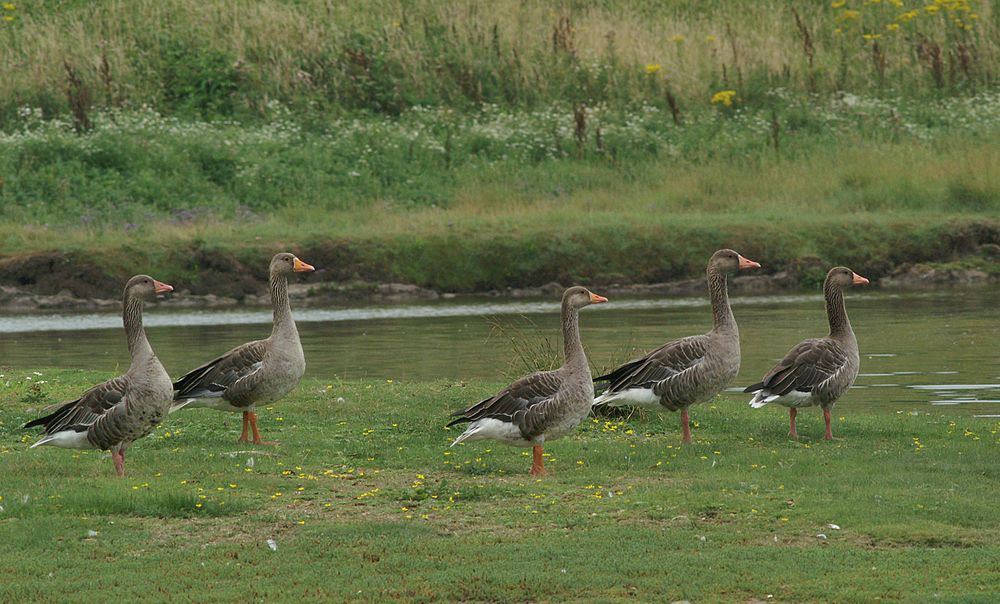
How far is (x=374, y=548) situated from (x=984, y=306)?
877 inches

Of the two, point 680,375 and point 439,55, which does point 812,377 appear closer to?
point 680,375

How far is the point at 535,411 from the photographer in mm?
13219

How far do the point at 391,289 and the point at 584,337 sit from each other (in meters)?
8.49

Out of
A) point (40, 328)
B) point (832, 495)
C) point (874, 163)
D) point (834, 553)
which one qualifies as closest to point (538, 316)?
point (40, 328)

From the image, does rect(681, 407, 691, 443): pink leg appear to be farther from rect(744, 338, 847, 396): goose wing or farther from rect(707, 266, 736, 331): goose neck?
rect(707, 266, 736, 331): goose neck

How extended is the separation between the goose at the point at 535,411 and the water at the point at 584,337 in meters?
4.91

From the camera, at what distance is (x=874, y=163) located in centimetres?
3875

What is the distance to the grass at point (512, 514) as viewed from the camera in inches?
379

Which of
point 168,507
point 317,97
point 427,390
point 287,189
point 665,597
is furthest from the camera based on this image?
point 317,97

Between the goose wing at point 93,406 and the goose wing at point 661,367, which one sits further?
the goose wing at point 661,367

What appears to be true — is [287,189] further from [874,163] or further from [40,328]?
[874,163]

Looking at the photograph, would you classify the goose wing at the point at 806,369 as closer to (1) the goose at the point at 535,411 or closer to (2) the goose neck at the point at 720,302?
(2) the goose neck at the point at 720,302

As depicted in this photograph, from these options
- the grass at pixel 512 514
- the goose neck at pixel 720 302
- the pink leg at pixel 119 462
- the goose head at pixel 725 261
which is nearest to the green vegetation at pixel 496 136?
the goose head at pixel 725 261

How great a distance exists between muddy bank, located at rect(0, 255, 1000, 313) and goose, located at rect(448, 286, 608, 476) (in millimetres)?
19706
